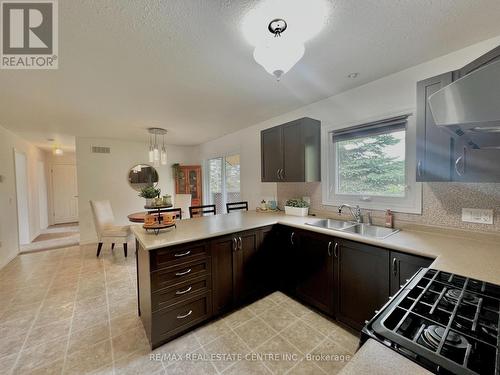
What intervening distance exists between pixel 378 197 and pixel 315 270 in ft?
3.41

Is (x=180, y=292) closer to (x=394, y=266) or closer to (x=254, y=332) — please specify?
(x=254, y=332)

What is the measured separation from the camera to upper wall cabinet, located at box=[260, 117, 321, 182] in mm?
2613

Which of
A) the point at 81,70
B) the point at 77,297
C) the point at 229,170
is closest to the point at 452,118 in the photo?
the point at 81,70

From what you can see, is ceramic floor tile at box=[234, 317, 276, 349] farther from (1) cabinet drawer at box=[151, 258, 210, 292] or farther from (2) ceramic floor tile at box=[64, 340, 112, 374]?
(2) ceramic floor tile at box=[64, 340, 112, 374]

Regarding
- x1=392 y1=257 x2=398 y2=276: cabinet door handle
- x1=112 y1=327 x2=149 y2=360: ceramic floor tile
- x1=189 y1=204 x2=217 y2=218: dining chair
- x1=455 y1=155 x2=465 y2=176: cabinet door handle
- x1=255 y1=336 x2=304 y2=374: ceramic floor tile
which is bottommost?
x1=255 y1=336 x2=304 y2=374: ceramic floor tile

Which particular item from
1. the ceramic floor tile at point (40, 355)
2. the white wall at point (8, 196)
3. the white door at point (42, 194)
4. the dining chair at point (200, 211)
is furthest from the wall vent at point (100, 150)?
the ceramic floor tile at point (40, 355)

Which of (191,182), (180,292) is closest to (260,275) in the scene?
(180,292)

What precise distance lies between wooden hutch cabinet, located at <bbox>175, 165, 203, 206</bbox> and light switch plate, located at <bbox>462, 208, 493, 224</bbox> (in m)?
4.91

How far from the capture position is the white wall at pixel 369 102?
1.76 meters

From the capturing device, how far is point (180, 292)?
71.2 inches

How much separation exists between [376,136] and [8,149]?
5989 millimetres

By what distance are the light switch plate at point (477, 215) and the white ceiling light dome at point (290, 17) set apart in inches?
71.8

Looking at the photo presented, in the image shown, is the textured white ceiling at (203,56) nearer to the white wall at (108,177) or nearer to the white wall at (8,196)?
the white wall at (8,196)

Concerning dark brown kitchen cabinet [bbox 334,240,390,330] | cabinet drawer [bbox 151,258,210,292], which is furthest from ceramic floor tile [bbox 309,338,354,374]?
cabinet drawer [bbox 151,258,210,292]
